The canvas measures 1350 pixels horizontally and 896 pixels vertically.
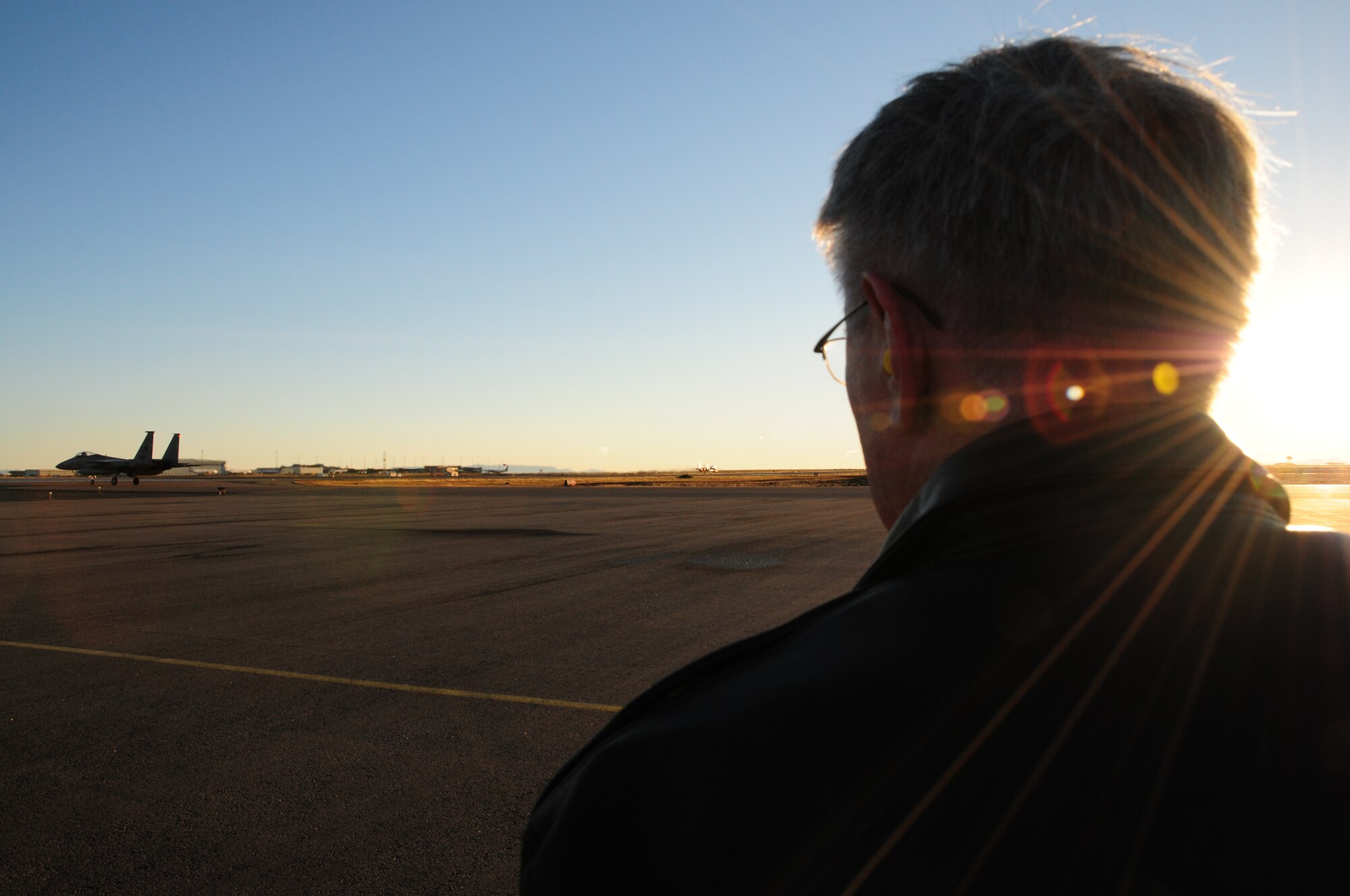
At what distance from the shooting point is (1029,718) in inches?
29.7

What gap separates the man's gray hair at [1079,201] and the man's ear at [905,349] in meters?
0.04

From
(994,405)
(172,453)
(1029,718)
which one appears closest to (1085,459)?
(994,405)

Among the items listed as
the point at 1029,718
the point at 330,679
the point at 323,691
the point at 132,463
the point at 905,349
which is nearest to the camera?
the point at 1029,718

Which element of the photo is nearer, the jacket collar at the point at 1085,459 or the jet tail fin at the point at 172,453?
the jacket collar at the point at 1085,459

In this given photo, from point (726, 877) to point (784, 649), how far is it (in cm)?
23

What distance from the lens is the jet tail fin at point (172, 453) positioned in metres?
62.7

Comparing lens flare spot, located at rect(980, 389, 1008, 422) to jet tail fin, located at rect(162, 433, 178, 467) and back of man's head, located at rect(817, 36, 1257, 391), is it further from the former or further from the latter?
jet tail fin, located at rect(162, 433, 178, 467)

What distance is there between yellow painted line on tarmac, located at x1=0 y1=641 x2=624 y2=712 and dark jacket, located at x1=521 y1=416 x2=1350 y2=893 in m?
4.39

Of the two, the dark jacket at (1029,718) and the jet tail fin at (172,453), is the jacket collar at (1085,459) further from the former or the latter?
the jet tail fin at (172,453)

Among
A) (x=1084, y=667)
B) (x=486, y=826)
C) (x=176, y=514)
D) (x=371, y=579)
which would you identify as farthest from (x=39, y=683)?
(x=176, y=514)

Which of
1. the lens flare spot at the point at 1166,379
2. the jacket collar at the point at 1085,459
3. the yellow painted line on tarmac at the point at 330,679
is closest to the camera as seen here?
the jacket collar at the point at 1085,459

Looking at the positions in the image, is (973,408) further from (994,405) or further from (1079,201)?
(1079,201)

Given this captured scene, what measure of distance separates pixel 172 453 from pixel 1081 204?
73486 millimetres

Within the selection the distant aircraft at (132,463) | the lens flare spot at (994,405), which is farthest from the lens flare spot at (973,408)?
the distant aircraft at (132,463)
